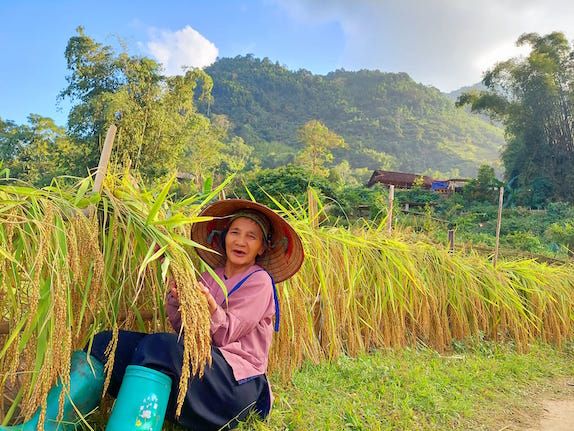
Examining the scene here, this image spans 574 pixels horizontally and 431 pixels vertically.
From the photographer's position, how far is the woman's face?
1.92m

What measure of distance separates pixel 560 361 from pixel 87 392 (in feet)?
14.5

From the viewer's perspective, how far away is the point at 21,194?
1.46 metres

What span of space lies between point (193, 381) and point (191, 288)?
1.27ft

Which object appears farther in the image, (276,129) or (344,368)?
A: (276,129)

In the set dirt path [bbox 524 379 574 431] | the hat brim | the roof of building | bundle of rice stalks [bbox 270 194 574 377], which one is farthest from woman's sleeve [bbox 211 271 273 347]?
the roof of building

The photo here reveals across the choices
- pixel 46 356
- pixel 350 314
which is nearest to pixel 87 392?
pixel 46 356

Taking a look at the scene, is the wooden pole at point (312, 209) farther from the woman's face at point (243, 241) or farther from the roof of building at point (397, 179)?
the roof of building at point (397, 179)

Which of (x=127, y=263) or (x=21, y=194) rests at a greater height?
(x=21, y=194)

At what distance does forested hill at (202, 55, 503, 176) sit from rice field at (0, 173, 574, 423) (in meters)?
54.9

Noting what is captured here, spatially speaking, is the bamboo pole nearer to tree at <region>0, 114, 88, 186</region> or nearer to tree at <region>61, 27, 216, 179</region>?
tree at <region>61, 27, 216, 179</region>

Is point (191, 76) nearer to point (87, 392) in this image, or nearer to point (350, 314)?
point (350, 314)

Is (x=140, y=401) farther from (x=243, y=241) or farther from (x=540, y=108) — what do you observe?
(x=540, y=108)

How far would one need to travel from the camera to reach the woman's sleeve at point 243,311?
166cm

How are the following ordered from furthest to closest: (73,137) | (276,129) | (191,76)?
(276,129) → (191,76) → (73,137)
